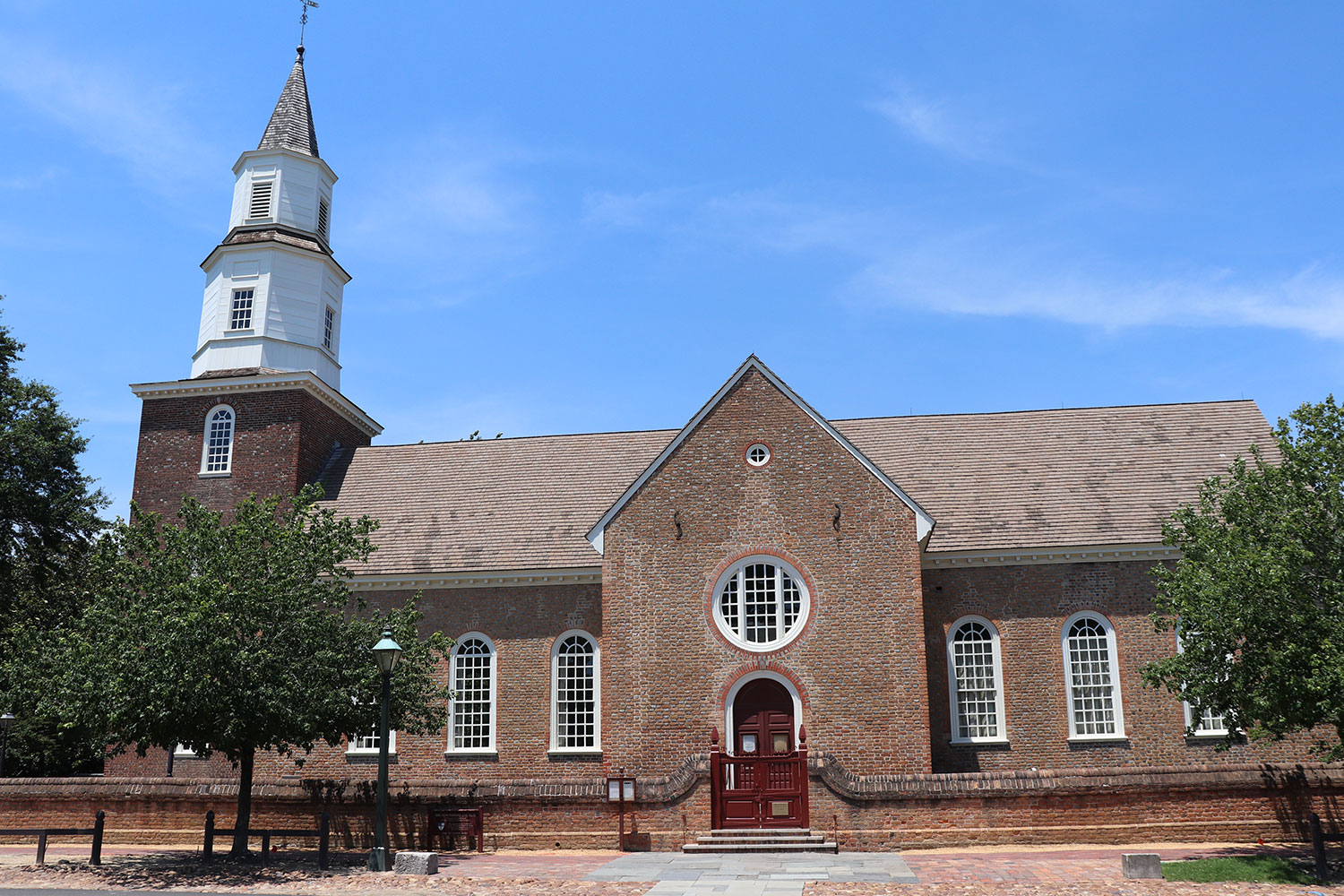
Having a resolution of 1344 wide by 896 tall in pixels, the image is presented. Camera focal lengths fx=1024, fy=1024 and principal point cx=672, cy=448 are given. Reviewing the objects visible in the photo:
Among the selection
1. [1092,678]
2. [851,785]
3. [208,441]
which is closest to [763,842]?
[851,785]

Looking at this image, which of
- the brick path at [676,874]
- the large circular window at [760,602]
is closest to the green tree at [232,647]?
the brick path at [676,874]

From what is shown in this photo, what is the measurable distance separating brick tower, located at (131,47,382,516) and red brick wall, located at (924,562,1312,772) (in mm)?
18777

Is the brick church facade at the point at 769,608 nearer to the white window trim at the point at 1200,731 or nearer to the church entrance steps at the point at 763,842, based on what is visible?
the white window trim at the point at 1200,731

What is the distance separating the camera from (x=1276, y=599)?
668 inches

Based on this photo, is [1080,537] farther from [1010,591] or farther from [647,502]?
[647,502]

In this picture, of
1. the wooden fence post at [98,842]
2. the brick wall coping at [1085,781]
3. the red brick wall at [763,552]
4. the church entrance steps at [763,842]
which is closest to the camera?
the wooden fence post at [98,842]

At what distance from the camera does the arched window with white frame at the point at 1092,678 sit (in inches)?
961

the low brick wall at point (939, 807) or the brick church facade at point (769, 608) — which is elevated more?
the brick church facade at point (769, 608)

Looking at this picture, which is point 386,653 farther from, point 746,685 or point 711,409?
point 711,409

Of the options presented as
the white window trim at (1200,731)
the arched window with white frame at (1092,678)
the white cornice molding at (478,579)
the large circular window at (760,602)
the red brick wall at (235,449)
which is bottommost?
the white window trim at (1200,731)

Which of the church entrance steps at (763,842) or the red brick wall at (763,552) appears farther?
the red brick wall at (763,552)

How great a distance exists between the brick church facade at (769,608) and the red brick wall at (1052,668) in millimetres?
64

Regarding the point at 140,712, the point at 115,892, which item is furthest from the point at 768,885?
the point at 140,712

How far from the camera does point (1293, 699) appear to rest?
1695 cm
